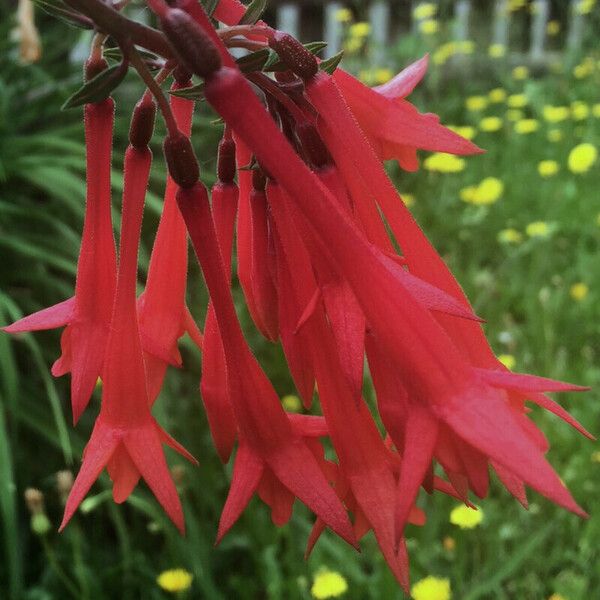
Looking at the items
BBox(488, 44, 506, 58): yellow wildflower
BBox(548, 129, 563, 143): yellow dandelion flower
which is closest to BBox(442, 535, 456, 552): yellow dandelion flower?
BBox(548, 129, 563, 143): yellow dandelion flower

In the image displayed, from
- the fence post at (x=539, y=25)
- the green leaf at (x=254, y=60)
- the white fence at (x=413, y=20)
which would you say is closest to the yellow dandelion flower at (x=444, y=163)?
the white fence at (x=413, y=20)

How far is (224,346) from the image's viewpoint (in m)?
0.69

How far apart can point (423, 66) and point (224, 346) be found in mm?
309

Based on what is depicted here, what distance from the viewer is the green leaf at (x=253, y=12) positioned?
65 centimetres

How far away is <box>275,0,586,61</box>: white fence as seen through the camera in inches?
170

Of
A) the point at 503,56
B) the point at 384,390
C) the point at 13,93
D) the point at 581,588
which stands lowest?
the point at 503,56

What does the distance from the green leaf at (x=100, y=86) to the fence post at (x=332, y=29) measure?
12.3 ft

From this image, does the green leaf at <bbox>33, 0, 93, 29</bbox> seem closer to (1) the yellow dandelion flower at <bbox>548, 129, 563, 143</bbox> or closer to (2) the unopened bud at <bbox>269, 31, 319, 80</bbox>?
(2) the unopened bud at <bbox>269, 31, 319, 80</bbox>

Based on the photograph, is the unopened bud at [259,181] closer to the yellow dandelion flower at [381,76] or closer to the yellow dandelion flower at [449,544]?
the yellow dandelion flower at [449,544]

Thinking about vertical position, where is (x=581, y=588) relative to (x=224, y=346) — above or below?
below

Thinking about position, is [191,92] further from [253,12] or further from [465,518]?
A: [465,518]

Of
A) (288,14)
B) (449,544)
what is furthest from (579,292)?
(288,14)

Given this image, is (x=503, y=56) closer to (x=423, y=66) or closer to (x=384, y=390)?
(x=423, y=66)

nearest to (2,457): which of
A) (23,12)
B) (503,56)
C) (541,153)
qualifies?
(23,12)
